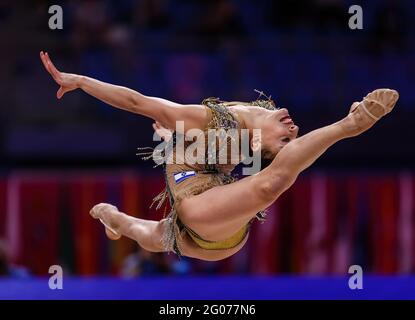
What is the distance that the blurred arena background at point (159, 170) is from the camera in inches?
276

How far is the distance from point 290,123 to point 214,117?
1.15 feet

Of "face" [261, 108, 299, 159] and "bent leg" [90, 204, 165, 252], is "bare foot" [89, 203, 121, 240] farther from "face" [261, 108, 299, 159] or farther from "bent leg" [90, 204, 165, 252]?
"face" [261, 108, 299, 159]

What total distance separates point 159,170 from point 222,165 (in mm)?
2966

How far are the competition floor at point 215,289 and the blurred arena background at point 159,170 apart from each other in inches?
85.0

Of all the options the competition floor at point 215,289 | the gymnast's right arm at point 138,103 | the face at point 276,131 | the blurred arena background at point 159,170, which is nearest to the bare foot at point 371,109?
the face at point 276,131

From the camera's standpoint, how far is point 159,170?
23.5 feet

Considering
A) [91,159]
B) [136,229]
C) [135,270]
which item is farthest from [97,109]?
[136,229]

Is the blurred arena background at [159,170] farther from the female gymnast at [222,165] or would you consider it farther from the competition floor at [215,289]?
the female gymnast at [222,165]

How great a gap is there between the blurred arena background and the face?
286cm

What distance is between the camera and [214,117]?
13.5 feet
